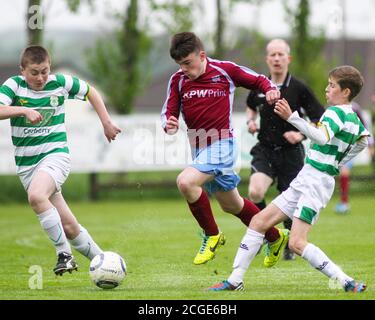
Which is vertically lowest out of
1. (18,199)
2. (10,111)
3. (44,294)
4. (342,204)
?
(18,199)

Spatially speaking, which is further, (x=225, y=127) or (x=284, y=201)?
(x=225, y=127)

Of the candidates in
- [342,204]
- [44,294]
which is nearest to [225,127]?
[44,294]

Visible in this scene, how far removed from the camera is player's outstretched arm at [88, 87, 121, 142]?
773cm

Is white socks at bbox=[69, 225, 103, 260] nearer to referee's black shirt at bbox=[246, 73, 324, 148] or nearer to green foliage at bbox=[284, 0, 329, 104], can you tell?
referee's black shirt at bbox=[246, 73, 324, 148]

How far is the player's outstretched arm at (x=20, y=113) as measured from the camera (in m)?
7.11

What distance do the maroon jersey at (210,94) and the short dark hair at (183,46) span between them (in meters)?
0.30

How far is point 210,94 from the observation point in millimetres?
7852

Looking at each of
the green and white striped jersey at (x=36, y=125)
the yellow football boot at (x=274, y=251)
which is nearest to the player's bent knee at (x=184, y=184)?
the yellow football boot at (x=274, y=251)

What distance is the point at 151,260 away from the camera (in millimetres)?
9453

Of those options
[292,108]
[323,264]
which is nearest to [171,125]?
[323,264]

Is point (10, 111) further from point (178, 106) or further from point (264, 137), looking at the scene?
point (264, 137)

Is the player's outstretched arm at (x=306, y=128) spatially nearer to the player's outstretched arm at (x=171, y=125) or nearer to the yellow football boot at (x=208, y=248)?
the player's outstretched arm at (x=171, y=125)
